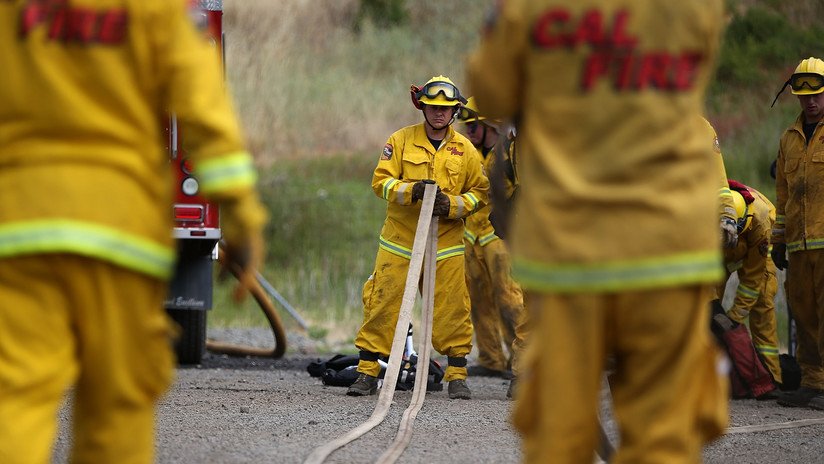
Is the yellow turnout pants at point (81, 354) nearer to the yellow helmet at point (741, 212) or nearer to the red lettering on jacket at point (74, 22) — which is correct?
the red lettering on jacket at point (74, 22)

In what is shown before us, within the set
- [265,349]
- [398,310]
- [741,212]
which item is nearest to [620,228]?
[398,310]

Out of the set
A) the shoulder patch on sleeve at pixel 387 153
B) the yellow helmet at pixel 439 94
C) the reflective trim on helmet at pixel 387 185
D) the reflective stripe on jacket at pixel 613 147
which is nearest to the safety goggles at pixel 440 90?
the yellow helmet at pixel 439 94

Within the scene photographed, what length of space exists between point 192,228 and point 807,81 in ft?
14.9

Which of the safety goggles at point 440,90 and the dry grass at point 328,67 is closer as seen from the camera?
the safety goggles at point 440,90

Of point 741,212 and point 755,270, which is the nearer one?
point 741,212

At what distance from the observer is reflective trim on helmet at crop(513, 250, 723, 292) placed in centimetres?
369

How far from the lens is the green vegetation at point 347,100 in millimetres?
18047

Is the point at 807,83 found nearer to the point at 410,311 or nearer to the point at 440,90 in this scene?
the point at 440,90

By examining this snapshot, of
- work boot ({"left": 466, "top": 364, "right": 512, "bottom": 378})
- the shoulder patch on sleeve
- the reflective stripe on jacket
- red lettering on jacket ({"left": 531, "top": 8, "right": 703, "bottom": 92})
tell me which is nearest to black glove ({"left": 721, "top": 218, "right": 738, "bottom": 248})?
the shoulder patch on sleeve

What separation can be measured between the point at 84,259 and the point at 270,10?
29142 millimetres

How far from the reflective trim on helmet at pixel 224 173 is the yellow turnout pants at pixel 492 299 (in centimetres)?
764

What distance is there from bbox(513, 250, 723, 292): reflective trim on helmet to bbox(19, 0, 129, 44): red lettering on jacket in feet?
4.47

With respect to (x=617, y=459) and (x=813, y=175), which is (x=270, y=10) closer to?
(x=813, y=175)

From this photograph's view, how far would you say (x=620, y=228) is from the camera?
370cm
